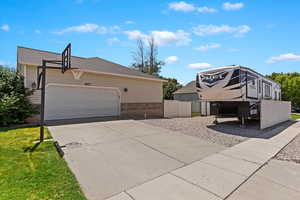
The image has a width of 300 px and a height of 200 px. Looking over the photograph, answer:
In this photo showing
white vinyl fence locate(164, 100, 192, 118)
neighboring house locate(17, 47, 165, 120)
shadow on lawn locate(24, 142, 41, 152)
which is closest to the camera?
shadow on lawn locate(24, 142, 41, 152)

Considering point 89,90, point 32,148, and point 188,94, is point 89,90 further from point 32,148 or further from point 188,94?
point 188,94

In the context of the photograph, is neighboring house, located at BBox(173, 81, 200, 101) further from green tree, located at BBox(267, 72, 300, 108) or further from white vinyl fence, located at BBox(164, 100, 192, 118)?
green tree, located at BBox(267, 72, 300, 108)

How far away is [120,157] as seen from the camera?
4.12m

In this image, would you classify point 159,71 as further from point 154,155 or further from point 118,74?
point 154,155

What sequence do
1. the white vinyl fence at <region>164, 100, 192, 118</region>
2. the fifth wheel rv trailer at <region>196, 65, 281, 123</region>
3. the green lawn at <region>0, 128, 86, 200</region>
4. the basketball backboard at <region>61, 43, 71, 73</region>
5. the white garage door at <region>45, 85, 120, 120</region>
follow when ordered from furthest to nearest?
1. the white vinyl fence at <region>164, 100, 192, 118</region>
2. the white garage door at <region>45, 85, 120, 120</region>
3. the fifth wheel rv trailer at <region>196, 65, 281, 123</region>
4. the basketball backboard at <region>61, 43, 71, 73</region>
5. the green lawn at <region>0, 128, 86, 200</region>

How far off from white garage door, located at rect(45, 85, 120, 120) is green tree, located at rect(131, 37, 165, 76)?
18.0 metres

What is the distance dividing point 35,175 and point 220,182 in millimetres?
3699

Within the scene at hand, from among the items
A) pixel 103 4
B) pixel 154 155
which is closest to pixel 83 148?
pixel 154 155

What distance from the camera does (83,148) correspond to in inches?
185

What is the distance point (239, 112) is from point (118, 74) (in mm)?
8779

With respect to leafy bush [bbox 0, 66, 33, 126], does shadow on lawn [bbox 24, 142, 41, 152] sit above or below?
below

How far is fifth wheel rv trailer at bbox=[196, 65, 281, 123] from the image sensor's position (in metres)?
8.11

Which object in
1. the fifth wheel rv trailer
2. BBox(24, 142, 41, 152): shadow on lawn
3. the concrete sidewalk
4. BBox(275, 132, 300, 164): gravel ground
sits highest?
the fifth wheel rv trailer

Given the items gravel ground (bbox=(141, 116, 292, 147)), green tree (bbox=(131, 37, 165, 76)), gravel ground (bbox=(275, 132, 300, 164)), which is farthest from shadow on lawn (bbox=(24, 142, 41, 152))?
green tree (bbox=(131, 37, 165, 76))
